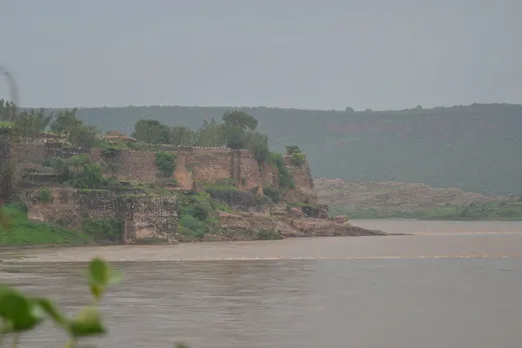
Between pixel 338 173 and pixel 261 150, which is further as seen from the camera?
pixel 338 173

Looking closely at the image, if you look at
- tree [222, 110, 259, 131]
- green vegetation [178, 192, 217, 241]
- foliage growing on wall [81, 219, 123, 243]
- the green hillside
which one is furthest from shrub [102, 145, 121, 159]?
the green hillside

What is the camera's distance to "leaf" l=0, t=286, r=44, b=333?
2410mm

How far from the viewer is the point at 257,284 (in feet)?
86.3

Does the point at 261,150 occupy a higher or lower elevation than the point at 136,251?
higher

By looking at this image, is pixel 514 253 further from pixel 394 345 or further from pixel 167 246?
pixel 394 345

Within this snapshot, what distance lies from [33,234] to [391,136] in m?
137

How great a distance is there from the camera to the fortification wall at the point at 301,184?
62.8 metres

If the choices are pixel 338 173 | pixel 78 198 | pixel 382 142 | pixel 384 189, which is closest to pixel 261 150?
pixel 78 198

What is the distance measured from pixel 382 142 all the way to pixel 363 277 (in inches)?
5836

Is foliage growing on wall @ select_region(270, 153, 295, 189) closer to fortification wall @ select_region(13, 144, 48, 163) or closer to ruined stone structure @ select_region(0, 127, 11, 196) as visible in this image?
fortification wall @ select_region(13, 144, 48, 163)

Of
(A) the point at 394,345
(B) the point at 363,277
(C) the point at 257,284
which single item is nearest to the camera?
(A) the point at 394,345

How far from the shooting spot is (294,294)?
77.3ft

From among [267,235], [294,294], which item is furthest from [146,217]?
[294,294]

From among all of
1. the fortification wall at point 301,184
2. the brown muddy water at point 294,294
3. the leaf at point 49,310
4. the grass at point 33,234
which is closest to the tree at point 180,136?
the fortification wall at point 301,184
